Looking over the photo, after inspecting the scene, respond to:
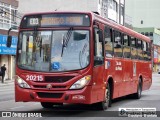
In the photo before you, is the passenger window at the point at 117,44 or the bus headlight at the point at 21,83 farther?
the passenger window at the point at 117,44

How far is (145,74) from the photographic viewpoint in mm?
22469

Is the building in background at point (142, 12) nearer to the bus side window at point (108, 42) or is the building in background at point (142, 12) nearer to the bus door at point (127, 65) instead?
the bus door at point (127, 65)

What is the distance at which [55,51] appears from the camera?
42.8 feet

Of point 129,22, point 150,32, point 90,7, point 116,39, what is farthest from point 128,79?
point 150,32

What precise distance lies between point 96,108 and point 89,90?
7.87 feet

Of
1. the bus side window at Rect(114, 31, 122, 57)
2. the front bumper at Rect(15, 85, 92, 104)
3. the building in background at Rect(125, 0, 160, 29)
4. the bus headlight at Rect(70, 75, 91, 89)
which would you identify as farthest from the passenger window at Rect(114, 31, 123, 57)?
the building in background at Rect(125, 0, 160, 29)

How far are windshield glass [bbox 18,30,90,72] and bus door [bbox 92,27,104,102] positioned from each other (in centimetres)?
49

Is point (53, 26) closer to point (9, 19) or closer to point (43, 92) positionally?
point (43, 92)

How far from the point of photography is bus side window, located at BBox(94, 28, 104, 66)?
1340cm

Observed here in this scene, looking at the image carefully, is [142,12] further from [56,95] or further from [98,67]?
[56,95]

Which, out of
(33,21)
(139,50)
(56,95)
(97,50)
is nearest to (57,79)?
(56,95)

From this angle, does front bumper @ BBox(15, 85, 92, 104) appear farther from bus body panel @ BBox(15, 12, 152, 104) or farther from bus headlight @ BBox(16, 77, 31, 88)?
bus headlight @ BBox(16, 77, 31, 88)

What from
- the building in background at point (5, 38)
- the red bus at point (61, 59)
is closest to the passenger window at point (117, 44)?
the red bus at point (61, 59)

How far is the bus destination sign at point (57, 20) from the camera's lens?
43.6 ft
